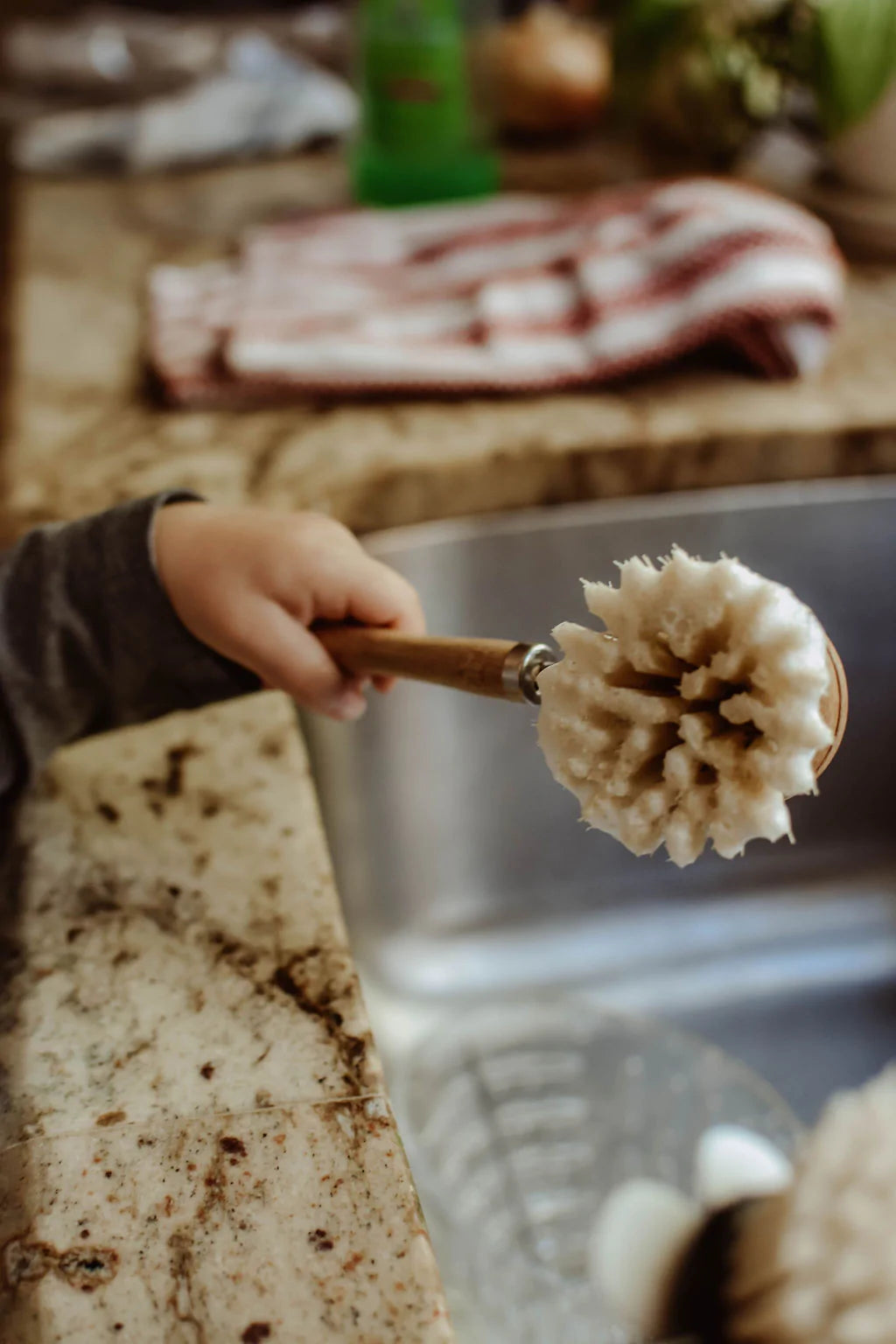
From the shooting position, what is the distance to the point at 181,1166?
37cm

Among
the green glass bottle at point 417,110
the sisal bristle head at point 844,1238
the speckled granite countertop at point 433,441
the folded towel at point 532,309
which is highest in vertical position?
the green glass bottle at point 417,110

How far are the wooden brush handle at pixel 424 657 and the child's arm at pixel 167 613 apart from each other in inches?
0.5

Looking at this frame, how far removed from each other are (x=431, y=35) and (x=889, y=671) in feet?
1.92

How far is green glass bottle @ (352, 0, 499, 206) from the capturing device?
3.07 ft

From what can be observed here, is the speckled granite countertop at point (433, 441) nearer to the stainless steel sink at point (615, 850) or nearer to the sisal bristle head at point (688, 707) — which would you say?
the stainless steel sink at point (615, 850)

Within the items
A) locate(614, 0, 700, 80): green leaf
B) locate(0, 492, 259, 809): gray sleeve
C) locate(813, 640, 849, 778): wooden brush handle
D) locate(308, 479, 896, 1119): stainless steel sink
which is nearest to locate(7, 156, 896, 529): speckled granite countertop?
locate(308, 479, 896, 1119): stainless steel sink

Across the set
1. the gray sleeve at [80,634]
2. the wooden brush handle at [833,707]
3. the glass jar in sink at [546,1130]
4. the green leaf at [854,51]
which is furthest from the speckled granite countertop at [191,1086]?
the green leaf at [854,51]

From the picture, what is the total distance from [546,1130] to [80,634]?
1.36 ft

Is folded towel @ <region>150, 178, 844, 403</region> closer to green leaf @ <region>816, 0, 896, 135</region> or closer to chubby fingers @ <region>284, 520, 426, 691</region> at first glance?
green leaf @ <region>816, 0, 896, 135</region>

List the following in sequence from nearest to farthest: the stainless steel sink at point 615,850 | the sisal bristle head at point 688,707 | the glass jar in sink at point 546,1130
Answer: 1. the sisal bristle head at point 688,707
2. the glass jar in sink at point 546,1130
3. the stainless steel sink at point 615,850

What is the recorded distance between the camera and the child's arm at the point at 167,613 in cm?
48

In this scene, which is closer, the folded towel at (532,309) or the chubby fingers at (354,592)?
the chubby fingers at (354,592)

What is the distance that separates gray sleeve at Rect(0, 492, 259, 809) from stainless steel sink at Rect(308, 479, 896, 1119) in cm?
20

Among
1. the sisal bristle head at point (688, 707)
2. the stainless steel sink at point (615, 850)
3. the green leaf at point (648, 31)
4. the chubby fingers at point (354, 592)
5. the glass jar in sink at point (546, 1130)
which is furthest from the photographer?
the green leaf at point (648, 31)
